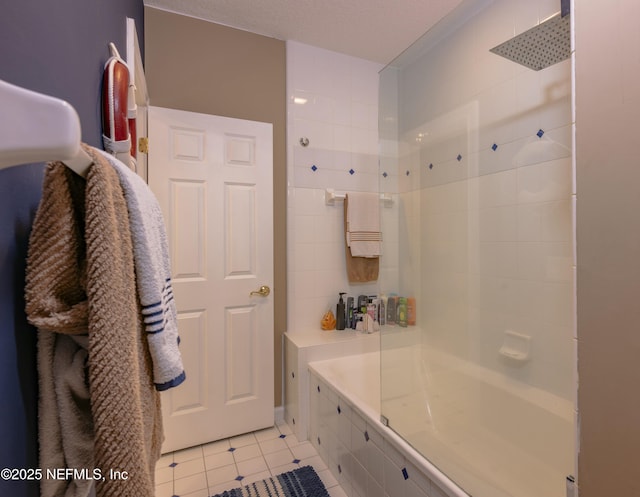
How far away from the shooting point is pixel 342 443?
62.9 inches

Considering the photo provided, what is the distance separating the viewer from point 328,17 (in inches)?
76.6

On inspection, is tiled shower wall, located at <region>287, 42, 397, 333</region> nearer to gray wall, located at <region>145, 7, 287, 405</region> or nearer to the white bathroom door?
gray wall, located at <region>145, 7, 287, 405</region>

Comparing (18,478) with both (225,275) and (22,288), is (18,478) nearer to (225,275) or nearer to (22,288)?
(22,288)

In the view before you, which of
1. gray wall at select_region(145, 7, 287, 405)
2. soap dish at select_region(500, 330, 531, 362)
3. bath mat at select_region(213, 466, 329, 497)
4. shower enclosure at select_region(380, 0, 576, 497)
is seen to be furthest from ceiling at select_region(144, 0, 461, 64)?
bath mat at select_region(213, 466, 329, 497)

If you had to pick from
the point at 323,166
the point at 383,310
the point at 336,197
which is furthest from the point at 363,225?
the point at 383,310

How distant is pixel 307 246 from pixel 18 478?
187 centimetres

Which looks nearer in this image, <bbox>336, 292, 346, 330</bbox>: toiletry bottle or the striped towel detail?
the striped towel detail

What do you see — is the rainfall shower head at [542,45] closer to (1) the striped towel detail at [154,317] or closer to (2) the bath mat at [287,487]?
(1) the striped towel detail at [154,317]

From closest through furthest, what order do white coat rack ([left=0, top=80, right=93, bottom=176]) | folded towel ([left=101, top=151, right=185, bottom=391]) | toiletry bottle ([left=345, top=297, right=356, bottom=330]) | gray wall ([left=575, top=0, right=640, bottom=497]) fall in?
white coat rack ([left=0, top=80, right=93, bottom=176])
folded towel ([left=101, top=151, right=185, bottom=391])
gray wall ([left=575, top=0, right=640, bottom=497])
toiletry bottle ([left=345, top=297, right=356, bottom=330])

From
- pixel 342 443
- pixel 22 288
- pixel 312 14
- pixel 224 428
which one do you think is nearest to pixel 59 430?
pixel 22 288

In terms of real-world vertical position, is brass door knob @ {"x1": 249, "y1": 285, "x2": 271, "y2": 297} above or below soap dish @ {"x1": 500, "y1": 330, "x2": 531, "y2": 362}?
above

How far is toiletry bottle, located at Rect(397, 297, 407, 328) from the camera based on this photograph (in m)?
2.05

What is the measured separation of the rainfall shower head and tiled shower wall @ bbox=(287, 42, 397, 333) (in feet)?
3.35

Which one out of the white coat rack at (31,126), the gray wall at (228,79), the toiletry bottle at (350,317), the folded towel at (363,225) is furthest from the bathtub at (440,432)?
the white coat rack at (31,126)
